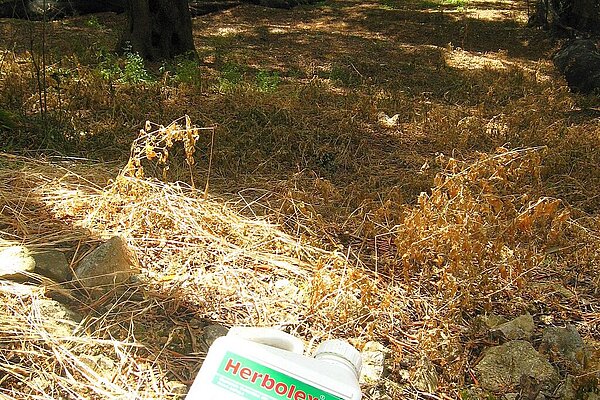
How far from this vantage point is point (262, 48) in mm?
7680

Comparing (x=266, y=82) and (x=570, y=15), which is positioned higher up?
(x=570, y=15)

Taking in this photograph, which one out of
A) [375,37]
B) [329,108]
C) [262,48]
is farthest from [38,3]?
[329,108]

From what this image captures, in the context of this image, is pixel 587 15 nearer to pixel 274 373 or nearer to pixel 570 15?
pixel 570 15

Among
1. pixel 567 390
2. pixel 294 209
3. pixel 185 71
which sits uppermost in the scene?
pixel 185 71

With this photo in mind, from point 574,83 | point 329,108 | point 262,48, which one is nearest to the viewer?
point 329,108

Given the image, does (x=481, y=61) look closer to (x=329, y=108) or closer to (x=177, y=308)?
(x=329, y=108)

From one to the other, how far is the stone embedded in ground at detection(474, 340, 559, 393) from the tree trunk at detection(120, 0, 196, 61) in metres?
4.94

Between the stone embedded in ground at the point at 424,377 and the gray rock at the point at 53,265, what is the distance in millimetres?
1435

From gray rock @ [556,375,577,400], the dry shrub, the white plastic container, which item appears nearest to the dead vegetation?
the dry shrub

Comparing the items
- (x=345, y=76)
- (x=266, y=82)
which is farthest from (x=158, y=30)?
(x=345, y=76)

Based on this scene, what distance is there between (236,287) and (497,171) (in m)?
1.40

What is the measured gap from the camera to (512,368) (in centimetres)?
245

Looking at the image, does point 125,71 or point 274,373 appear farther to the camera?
point 125,71

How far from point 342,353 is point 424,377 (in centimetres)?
94
